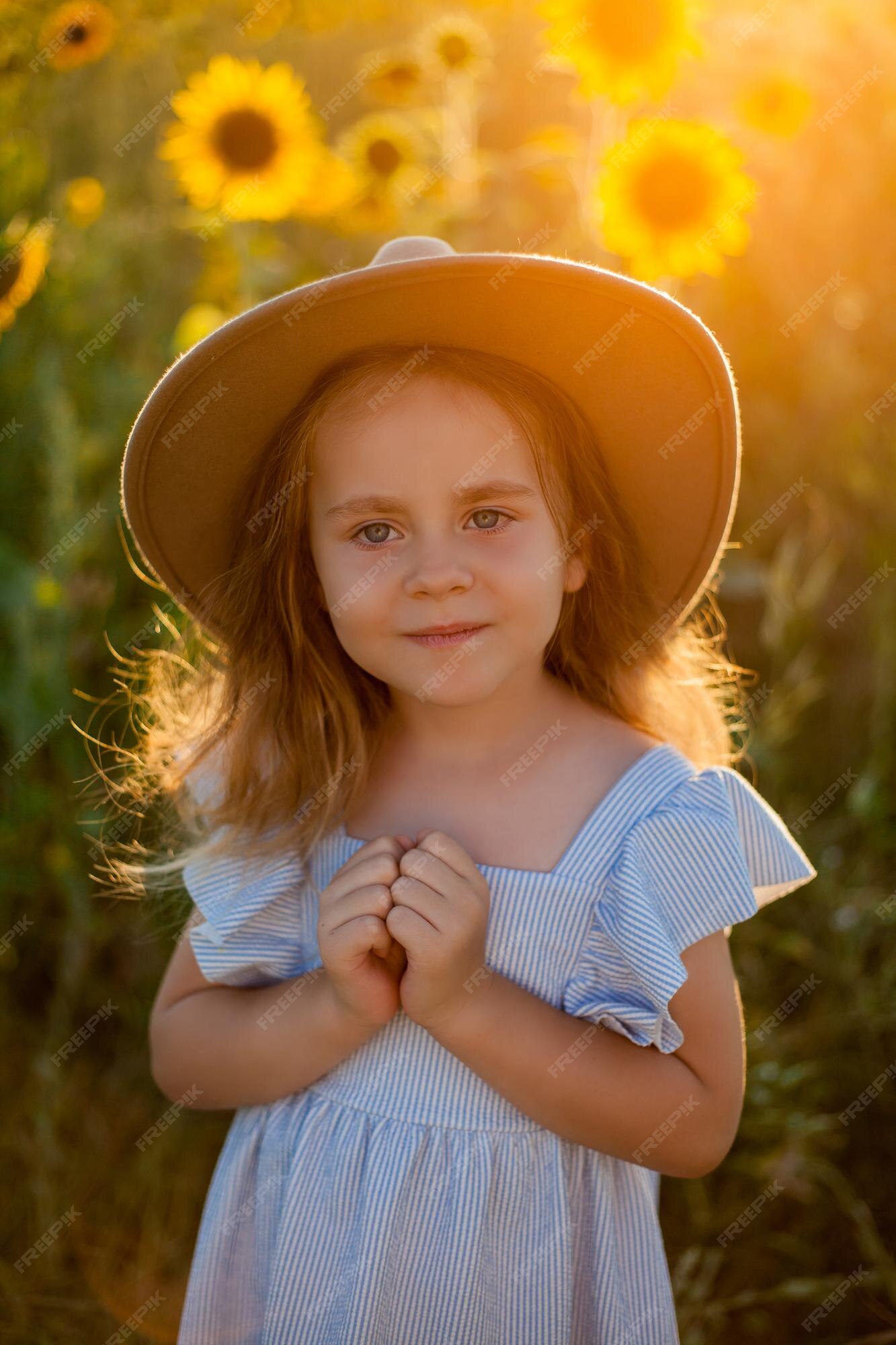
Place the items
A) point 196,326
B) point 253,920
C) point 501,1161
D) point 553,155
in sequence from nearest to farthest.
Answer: point 501,1161, point 253,920, point 196,326, point 553,155

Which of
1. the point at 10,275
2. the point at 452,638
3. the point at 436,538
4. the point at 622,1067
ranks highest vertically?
the point at 10,275

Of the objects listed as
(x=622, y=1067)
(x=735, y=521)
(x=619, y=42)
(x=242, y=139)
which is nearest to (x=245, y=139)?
(x=242, y=139)

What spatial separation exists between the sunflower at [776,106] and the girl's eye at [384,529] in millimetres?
1856

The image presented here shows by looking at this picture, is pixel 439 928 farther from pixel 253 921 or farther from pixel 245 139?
pixel 245 139

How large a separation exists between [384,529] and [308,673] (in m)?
0.32

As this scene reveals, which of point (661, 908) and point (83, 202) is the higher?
point (83, 202)

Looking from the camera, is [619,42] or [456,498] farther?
[619,42]

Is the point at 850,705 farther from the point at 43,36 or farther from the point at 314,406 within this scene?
the point at 43,36

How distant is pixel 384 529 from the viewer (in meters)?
1.28

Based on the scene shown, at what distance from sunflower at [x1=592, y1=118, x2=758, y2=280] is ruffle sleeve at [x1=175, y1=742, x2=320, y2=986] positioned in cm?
141

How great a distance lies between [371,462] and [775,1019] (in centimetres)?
136

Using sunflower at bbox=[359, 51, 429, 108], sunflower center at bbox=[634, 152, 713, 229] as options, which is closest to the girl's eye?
sunflower center at bbox=[634, 152, 713, 229]

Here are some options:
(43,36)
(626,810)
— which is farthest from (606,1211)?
(43,36)

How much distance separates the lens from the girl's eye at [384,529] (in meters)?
1.27
